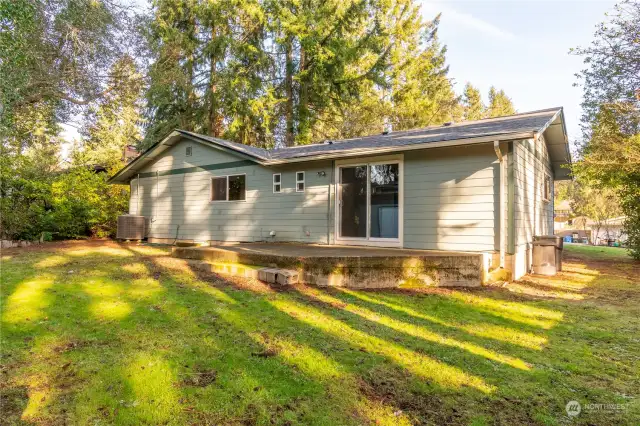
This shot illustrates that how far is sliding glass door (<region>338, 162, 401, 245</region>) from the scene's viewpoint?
284 inches

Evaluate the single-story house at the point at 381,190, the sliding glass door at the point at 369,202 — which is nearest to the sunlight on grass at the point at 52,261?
the single-story house at the point at 381,190

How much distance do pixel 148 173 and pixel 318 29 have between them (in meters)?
9.88

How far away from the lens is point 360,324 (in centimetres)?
377

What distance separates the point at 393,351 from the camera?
10.1 ft

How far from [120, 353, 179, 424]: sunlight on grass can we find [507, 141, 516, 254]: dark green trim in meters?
5.55

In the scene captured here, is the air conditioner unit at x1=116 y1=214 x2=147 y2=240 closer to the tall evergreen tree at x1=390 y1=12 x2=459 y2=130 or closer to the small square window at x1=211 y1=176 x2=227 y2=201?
the small square window at x1=211 y1=176 x2=227 y2=201

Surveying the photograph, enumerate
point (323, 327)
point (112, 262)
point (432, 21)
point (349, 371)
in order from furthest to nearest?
1. point (432, 21)
2. point (112, 262)
3. point (323, 327)
4. point (349, 371)

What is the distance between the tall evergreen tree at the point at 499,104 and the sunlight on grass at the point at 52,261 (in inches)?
1303

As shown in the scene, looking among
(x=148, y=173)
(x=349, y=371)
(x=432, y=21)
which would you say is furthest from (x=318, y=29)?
(x=349, y=371)

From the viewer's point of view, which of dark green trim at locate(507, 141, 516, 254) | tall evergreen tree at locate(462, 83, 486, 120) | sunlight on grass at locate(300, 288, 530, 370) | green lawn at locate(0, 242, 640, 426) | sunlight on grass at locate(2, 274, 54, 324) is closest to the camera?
green lawn at locate(0, 242, 640, 426)

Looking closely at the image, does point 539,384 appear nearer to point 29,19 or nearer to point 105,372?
point 105,372

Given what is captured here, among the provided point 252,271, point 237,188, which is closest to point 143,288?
point 252,271

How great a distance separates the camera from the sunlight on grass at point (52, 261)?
21.1 ft

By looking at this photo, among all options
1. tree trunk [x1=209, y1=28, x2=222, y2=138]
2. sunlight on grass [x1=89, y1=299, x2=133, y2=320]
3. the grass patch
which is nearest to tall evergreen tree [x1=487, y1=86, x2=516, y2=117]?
the grass patch
